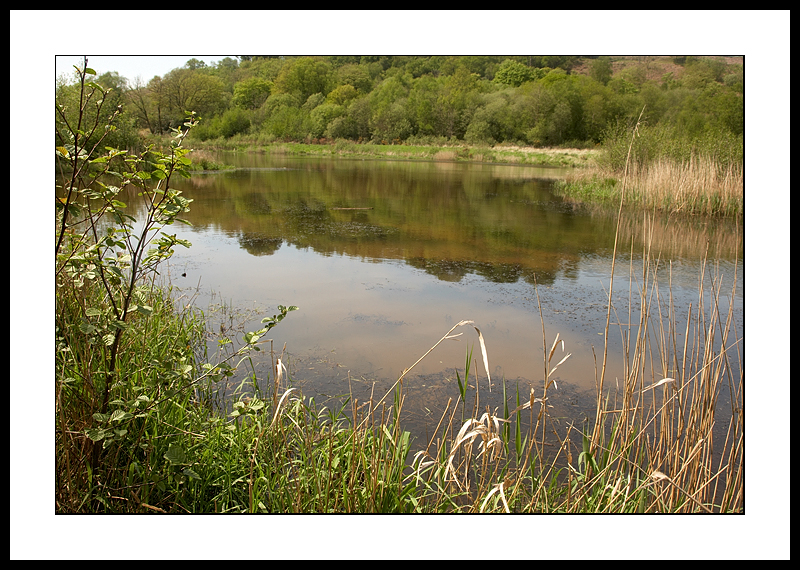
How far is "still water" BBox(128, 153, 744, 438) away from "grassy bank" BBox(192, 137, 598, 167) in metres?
23.2

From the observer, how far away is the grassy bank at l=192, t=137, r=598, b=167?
35.0 metres

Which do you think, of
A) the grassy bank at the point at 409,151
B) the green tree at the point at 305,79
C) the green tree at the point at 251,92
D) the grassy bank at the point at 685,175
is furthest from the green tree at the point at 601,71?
the grassy bank at the point at 685,175

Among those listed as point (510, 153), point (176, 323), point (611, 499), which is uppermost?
point (510, 153)

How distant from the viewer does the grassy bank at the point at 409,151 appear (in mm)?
35000

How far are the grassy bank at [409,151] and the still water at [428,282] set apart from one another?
2317 centimetres

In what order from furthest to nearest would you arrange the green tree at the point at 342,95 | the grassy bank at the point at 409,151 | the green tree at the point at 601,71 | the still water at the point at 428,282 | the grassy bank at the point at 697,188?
the green tree at the point at 601,71
the green tree at the point at 342,95
the grassy bank at the point at 409,151
the grassy bank at the point at 697,188
the still water at the point at 428,282

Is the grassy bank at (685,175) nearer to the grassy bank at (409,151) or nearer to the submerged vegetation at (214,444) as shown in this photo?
the submerged vegetation at (214,444)

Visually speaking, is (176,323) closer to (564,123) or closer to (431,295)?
(431,295)

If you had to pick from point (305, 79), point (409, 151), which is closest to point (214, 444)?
point (409, 151)

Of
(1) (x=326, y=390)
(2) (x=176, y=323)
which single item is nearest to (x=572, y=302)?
(1) (x=326, y=390)

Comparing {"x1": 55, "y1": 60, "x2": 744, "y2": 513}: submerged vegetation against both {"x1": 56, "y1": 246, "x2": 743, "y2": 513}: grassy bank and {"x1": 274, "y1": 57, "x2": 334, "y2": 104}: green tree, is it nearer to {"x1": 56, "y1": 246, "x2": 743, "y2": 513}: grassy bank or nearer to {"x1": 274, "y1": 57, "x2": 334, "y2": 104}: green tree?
{"x1": 56, "y1": 246, "x2": 743, "y2": 513}: grassy bank

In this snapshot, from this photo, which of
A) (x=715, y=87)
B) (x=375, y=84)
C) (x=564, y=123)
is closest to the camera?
(x=715, y=87)
